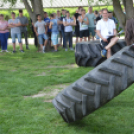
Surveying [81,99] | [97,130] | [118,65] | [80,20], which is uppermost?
[80,20]

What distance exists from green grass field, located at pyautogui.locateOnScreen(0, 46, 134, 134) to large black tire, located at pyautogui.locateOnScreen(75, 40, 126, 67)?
1.78ft

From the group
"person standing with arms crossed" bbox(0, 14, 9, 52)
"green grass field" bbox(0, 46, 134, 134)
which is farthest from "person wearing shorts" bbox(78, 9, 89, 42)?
"green grass field" bbox(0, 46, 134, 134)

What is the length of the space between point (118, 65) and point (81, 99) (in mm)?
548

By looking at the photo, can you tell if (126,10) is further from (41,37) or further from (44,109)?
(44,109)

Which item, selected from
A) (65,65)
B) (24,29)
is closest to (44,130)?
(65,65)

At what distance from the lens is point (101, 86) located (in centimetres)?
293

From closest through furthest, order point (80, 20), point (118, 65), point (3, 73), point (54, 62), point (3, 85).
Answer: point (118, 65), point (3, 85), point (3, 73), point (54, 62), point (80, 20)

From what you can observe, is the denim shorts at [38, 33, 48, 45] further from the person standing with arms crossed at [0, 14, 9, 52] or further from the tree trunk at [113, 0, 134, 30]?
the tree trunk at [113, 0, 134, 30]

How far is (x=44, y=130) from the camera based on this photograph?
332 centimetres

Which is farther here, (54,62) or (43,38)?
(43,38)

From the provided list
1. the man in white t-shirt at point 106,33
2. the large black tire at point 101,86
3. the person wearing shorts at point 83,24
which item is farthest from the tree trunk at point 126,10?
the large black tire at point 101,86

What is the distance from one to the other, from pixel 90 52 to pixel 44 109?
11.6 feet

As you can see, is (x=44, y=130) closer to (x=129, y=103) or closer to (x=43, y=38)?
(x=129, y=103)

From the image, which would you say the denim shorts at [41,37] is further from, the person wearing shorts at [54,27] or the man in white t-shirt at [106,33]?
the man in white t-shirt at [106,33]
